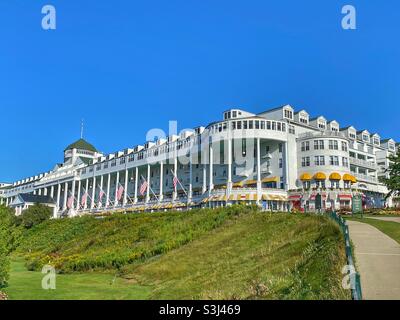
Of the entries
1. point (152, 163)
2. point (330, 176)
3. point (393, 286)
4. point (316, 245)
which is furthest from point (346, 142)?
point (393, 286)

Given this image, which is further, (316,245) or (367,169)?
(367,169)

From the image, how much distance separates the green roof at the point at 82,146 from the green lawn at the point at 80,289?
103329mm

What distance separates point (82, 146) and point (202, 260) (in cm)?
11009

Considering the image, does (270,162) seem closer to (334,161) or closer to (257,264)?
(334,161)

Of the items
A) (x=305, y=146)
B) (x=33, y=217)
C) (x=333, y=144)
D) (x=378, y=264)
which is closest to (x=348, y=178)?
(x=333, y=144)

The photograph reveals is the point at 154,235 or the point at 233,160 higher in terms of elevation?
the point at 233,160

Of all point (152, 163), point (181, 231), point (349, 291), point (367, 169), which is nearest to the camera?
point (349, 291)

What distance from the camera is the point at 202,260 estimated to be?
2714cm

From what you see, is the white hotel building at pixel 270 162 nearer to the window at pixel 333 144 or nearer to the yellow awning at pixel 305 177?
the yellow awning at pixel 305 177

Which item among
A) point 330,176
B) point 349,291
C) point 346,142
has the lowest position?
point 349,291

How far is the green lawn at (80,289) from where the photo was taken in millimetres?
21000

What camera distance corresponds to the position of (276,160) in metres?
66.4
